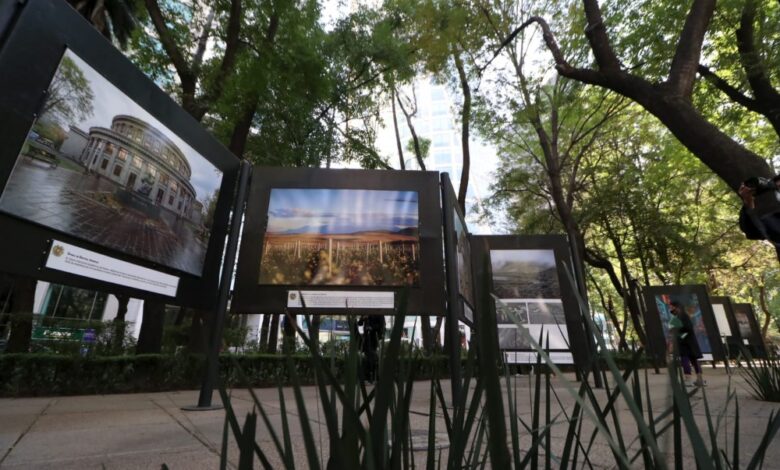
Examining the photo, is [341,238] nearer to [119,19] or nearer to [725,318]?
[725,318]

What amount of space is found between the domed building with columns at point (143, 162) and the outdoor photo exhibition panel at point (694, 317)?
36.1 ft

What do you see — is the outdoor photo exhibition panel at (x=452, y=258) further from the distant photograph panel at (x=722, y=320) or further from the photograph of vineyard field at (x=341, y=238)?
the distant photograph panel at (x=722, y=320)

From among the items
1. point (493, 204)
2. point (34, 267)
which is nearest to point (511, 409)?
point (34, 267)

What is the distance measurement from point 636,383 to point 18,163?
244cm

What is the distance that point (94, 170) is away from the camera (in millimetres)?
2279

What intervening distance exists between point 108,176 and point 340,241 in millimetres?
Result: 1635

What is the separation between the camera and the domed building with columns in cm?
232

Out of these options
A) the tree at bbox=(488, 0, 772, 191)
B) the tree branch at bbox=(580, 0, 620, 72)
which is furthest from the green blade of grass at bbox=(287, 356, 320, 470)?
the tree branch at bbox=(580, 0, 620, 72)

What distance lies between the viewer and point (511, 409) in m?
0.59

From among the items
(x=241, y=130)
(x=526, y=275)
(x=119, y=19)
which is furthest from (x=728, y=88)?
(x=119, y=19)

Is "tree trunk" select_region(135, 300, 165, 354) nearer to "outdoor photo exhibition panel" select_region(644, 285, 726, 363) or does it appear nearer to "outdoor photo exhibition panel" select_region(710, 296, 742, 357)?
"outdoor photo exhibition panel" select_region(644, 285, 726, 363)

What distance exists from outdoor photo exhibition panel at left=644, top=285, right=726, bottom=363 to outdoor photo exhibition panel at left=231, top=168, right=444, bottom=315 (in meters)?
9.38

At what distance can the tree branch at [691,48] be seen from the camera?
192 inches

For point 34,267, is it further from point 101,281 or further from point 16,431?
point 16,431
